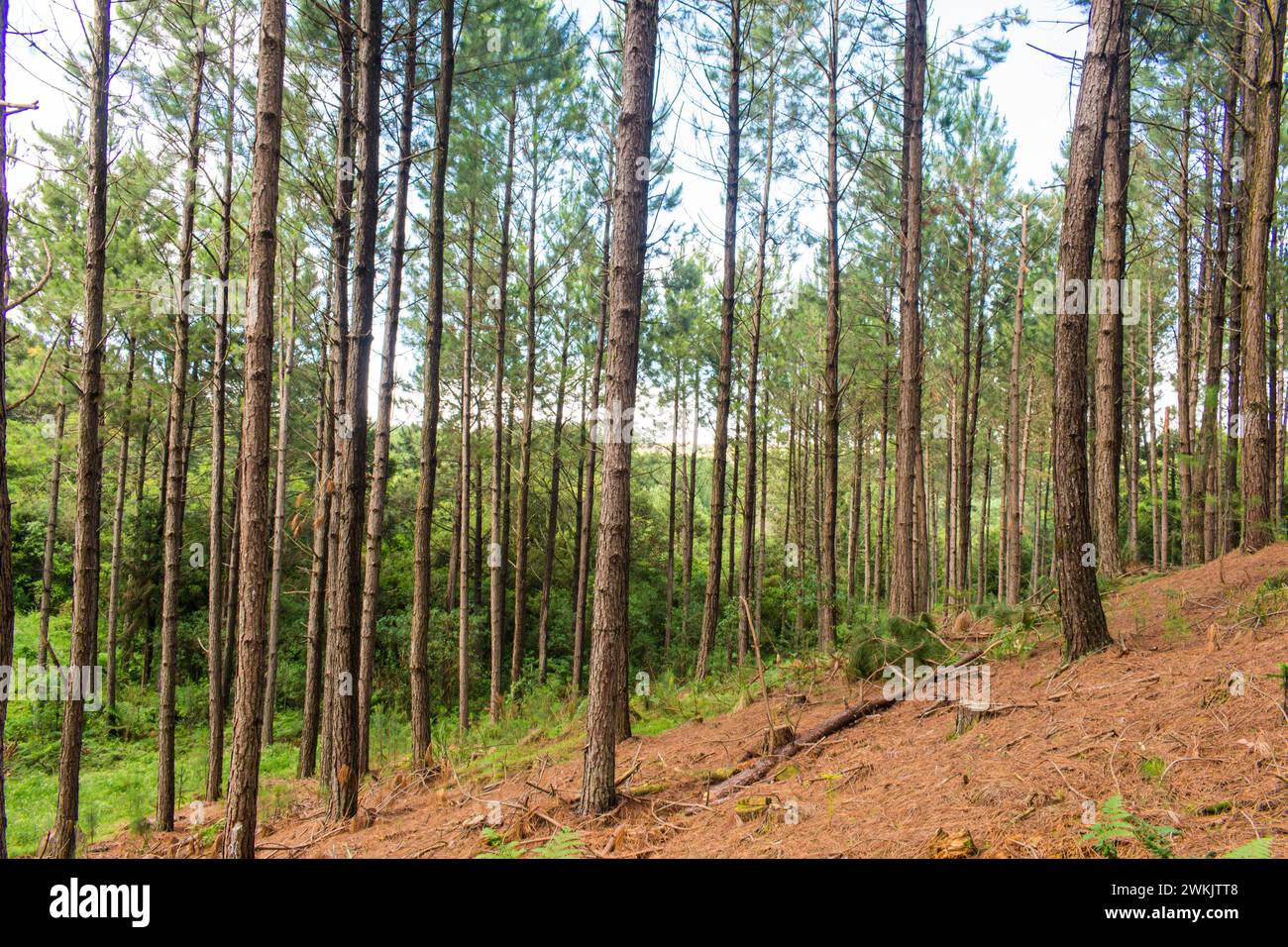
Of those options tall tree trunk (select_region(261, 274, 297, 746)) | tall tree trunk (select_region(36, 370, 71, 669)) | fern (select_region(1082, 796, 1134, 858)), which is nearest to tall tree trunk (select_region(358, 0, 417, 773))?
tall tree trunk (select_region(261, 274, 297, 746))

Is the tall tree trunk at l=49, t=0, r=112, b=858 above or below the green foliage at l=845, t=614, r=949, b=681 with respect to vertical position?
above

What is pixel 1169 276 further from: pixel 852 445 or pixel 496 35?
pixel 496 35

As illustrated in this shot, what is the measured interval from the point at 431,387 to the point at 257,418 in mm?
4571

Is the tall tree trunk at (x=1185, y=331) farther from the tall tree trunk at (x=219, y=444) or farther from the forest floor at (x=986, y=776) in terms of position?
the tall tree trunk at (x=219, y=444)

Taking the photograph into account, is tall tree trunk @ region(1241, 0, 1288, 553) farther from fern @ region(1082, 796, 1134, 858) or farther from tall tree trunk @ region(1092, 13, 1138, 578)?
fern @ region(1082, 796, 1134, 858)

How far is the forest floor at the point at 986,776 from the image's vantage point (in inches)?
134

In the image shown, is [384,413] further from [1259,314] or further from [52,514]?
[52,514]

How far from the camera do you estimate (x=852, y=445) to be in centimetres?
2966

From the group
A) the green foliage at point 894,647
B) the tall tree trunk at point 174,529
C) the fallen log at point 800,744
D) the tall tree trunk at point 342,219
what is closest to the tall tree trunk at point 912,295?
the green foliage at point 894,647

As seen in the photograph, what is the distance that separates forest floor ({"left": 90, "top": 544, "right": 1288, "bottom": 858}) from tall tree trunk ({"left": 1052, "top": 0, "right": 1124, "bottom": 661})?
42 centimetres

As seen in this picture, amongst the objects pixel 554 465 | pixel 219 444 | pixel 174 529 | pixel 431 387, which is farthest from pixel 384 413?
pixel 554 465

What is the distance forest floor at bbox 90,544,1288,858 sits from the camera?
11.2 feet
